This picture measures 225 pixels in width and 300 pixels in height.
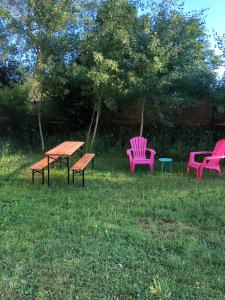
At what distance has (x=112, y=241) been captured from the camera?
347 centimetres

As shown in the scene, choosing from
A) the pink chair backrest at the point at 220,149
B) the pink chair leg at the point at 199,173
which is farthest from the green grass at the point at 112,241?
the pink chair backrest at the point at 220,149

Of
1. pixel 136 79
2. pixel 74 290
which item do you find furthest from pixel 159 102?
pixel 74 290

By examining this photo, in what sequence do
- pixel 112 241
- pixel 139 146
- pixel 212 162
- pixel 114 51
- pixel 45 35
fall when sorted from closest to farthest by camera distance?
pixel 112 241 < pixel 212 162 < pixel 139 146 < pixel 114 51 < pixel 45 35

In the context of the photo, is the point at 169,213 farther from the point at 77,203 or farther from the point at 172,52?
the point at 172,52

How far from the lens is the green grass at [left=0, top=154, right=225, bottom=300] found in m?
2.62

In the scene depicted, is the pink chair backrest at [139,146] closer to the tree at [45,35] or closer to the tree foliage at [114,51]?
the tree foliage at [114,51]

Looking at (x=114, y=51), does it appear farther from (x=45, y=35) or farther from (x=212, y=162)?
(x=212, y=162)

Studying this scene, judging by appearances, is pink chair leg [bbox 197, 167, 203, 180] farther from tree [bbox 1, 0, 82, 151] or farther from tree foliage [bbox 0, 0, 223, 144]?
tree [bbox 1, 0, 82, 151]

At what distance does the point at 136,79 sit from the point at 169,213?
4163 mm

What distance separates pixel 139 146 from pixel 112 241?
465 centimetres

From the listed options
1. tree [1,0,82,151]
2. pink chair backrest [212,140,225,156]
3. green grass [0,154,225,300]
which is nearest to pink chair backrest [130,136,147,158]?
pink chair backrest [212,140,225,156]

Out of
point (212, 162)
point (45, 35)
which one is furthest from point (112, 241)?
point (45, 35)

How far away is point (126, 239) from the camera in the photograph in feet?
11.6

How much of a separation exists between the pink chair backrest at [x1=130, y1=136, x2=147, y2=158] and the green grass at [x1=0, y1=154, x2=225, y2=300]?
1919 mm
